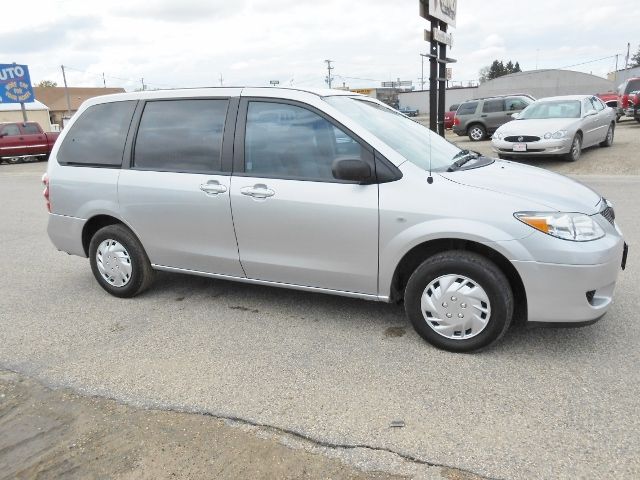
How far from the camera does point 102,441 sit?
2762mm

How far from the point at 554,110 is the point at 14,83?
3178cm

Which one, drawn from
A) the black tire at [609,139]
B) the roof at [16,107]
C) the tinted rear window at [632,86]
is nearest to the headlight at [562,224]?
the black tire at [609,139]

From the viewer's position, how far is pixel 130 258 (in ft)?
15.4

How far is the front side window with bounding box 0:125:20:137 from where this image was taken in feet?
73.7

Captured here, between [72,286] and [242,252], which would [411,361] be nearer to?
[242,252]

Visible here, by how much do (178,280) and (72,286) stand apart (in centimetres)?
108

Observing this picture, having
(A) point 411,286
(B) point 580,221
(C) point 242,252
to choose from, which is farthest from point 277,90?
(B) point 580,221

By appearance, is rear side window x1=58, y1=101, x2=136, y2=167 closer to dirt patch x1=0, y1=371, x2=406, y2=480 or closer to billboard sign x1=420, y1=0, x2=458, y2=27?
dirt patch x1=0, y1=371, x2=406, y2=480

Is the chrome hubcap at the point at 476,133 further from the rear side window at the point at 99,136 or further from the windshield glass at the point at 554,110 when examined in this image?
the rear side window at the point at 99,136

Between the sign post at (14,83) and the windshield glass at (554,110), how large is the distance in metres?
30.1

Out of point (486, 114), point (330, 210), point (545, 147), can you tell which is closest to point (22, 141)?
point (486, 114)

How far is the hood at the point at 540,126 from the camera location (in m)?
12.0

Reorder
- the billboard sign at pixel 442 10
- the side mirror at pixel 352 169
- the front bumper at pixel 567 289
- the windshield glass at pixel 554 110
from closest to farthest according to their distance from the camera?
the front bumper at pixel 567 289 < the side mirror at pixel 352 169 < the billboard sign at pixel 442 10 < the windshield glass at pixel 554 110

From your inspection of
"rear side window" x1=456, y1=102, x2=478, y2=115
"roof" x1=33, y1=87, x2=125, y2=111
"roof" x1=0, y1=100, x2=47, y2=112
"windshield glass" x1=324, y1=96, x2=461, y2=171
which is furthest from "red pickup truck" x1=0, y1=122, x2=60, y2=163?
"roof" x1=33, y1=87, x2=125, y2=111
